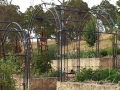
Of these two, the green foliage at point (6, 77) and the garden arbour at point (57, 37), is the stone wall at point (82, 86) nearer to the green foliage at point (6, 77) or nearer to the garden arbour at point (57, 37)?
the garden arbour at point (57, 37)

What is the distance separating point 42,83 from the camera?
1464 centimetres

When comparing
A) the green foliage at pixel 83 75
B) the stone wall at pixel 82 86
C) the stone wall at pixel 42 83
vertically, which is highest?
the green foliage at pixel 83 75

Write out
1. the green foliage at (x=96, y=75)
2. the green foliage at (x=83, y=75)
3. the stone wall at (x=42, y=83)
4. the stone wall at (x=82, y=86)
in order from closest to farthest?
the stone wall at (x=82, y=86) < the green foliage at (x=96, y=75) < the green foliage at (x=83, y=75) < the stone wall at (x=42, y=83)

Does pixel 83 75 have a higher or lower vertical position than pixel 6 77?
lower

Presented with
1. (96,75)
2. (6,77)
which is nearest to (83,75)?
(96,75)

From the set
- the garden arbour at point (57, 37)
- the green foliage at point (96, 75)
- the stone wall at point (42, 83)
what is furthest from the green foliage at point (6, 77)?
the stone wall at point (42, 83)

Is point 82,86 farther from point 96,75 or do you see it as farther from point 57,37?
point 57,37

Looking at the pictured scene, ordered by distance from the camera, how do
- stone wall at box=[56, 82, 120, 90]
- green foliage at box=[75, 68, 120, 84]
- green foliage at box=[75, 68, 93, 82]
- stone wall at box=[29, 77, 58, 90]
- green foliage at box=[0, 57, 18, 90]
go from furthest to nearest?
1. stone wall at box=[29, 77, 58, 90]
2. green foliage at box=[75, 68, 93, 82]
3. green foliage at box=[75, 68, 120, 84]
4. stone wall at box=[56, 82, 120, 90]
5. green foliage at box=[0, 57, 18, 90]

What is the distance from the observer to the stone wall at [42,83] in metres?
14.5

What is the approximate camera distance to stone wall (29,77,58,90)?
14.5 meters

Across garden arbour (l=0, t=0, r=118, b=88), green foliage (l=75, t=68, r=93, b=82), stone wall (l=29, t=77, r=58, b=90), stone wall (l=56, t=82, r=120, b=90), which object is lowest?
stone wall (l=29, t=77, r=58, b=90)

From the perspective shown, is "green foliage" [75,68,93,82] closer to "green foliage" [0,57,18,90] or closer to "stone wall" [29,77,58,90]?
"stone wall" [29,77,58,90]

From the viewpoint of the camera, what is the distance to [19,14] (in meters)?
41.3

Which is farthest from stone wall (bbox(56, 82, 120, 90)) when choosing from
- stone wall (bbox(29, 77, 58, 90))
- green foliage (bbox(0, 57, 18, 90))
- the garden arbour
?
green foliage (bbox(0, 57, 18, 90))
